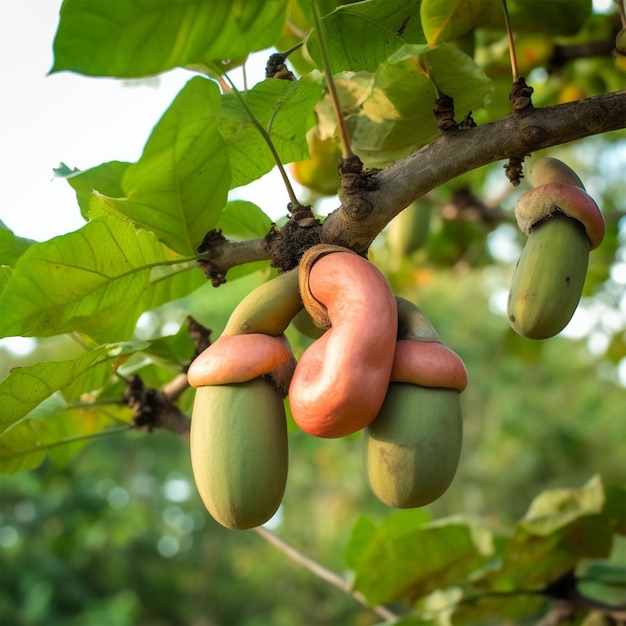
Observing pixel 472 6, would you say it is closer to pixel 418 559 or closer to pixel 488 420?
pixel 418 559

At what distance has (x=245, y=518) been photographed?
28.2 inches

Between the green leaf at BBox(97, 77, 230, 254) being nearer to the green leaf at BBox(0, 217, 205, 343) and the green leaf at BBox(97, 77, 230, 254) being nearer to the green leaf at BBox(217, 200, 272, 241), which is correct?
the green leaf at BBox(0, 217, 205, 343)

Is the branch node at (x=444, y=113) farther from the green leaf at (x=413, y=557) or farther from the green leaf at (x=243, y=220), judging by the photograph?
the green leaf at (x=413, y=557)

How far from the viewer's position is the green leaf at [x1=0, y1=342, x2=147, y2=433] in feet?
2.87

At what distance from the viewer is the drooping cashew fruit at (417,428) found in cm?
70

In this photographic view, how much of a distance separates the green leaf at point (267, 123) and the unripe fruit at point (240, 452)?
1.06 ft

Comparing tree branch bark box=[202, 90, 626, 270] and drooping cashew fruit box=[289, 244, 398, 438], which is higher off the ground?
tree branch bark box=[202, 90, 626, 270]

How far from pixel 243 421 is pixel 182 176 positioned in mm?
264

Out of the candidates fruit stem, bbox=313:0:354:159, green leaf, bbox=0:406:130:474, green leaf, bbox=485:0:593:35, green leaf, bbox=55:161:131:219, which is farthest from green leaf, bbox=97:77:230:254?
green leaf, bbox=485:0:593:35

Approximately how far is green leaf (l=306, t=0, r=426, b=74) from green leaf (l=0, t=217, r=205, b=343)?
31 centimetres

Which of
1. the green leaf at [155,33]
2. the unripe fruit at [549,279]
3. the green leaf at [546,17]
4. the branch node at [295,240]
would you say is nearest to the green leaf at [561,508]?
the unripe fruit at [549,279]

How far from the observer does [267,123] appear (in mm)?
974

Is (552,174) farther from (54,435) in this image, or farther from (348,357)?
(54,435)

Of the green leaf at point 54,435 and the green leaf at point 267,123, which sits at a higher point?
the green leaf at point 267,123
